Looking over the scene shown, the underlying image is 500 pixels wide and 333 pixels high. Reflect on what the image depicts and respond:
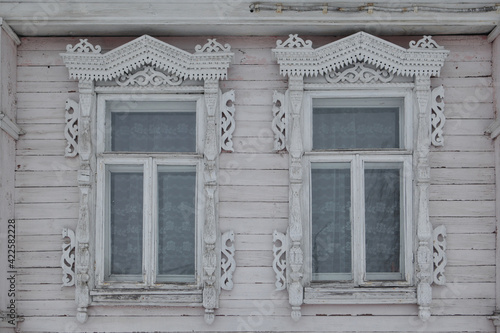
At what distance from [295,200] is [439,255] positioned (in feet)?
3.14

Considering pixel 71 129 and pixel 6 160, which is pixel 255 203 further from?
pixel 6 160

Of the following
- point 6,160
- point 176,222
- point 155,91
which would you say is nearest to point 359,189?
point 176,222

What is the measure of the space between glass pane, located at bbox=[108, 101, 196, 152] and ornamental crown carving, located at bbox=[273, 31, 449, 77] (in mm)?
698

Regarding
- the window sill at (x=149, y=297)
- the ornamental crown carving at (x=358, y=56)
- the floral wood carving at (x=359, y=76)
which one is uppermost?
the ornamental crown carving at (x=358, y=56)

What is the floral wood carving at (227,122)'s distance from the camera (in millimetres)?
4398

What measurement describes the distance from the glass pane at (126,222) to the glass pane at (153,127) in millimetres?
213

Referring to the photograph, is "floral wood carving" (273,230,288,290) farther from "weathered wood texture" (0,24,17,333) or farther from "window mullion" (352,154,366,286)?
"weathered wood texture" (0,24,17,333)

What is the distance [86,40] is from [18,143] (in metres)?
0.79

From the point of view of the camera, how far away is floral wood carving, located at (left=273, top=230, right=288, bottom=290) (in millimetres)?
4312

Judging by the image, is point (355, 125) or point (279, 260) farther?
point (355, 125)

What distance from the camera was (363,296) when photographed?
4266mm

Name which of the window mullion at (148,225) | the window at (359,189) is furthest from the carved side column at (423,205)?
the window mullion at (148,225)

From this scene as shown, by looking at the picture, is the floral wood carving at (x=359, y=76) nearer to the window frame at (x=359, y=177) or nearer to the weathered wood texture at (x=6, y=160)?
the window frame at (x=359, y=177)

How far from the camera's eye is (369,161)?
443cm
